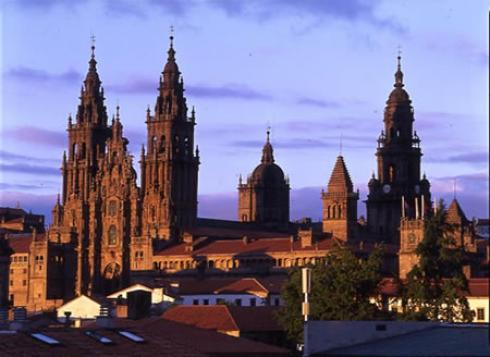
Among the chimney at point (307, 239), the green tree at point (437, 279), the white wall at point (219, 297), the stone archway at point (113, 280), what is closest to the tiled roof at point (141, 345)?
the green tree at point (437, 279)

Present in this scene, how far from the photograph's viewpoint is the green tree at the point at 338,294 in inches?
3605

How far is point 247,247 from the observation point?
189 m

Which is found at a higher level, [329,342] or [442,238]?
[442,238]

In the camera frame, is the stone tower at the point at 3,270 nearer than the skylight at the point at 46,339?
No

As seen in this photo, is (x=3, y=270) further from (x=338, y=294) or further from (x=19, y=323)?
(x=19, y=323)

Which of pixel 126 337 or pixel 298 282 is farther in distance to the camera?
pixel 298 282

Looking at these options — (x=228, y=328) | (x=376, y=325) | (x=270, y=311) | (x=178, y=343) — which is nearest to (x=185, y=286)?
(x=270, y=311)

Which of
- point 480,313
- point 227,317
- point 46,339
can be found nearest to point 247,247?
point 227,317

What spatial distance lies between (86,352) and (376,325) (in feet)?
58.8

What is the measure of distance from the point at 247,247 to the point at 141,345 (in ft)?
424

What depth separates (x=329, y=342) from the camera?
42500 mm

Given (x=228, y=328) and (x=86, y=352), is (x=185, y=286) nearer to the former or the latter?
(x=228, y=328)

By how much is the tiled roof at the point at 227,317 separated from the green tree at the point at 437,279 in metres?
11.8

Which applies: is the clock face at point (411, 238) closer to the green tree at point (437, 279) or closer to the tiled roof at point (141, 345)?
the green tree at point (437, 279)
